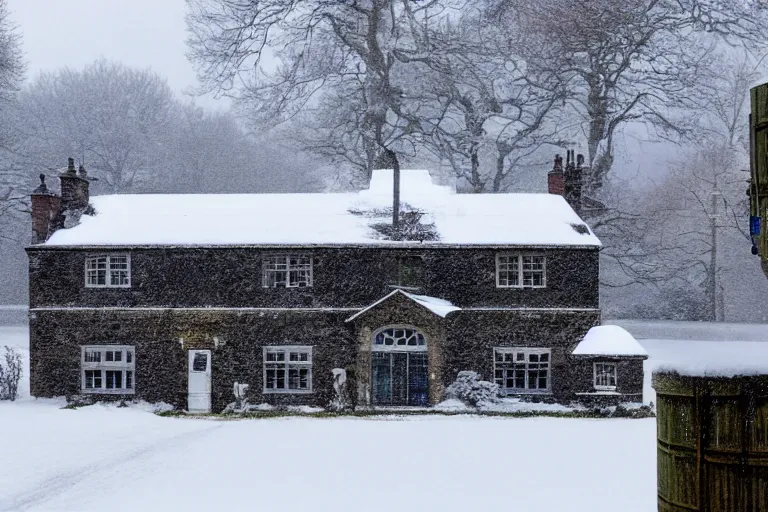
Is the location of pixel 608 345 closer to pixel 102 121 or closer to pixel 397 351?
pixel 397 351

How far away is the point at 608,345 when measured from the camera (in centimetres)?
2566

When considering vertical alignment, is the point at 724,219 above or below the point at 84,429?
above

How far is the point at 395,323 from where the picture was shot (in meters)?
26.0

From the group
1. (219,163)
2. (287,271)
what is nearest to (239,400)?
(287,271)

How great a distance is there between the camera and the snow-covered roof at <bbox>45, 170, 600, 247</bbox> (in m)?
26.9

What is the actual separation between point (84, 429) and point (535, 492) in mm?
12492

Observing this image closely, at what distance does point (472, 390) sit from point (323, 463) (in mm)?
10109

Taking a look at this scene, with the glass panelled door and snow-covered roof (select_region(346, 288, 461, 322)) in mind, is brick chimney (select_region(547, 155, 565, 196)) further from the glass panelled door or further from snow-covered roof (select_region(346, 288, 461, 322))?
the glass panelled door

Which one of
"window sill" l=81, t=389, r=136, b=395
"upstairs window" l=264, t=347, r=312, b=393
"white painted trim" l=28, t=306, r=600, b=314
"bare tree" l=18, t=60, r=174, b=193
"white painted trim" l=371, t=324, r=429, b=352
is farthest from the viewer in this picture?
"bare tree" l=18, t=60, r=174, b=193

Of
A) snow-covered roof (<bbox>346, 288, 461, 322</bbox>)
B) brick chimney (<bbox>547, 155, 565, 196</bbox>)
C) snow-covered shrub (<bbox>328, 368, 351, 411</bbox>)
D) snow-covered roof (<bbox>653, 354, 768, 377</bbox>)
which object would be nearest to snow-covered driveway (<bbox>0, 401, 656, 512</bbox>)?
snow-covered shrub (<bbox>328, 368, 351, 411</bbox>)

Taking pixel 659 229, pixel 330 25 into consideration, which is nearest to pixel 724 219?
pixel 659 229

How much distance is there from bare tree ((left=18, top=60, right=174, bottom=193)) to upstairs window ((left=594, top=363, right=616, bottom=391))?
32267mm

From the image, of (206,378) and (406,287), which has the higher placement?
(406,287)

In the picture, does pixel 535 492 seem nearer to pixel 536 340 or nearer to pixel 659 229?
pixel 536 340
